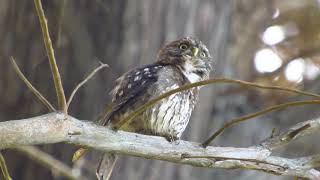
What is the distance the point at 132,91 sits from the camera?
385 cm

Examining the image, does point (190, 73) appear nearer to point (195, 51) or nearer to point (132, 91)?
point (195, 51)

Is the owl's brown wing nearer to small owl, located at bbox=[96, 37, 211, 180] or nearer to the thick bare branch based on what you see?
small owl, located at bbox=[96, 37, 211, 180]

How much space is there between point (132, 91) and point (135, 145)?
54.1 inches

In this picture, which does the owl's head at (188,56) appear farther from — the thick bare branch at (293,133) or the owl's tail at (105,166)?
the thick bare branch at (293,133)

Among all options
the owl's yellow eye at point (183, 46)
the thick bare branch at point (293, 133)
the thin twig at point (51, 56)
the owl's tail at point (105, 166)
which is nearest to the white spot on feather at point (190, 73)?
the owl's yellow eye at point (183, 46)

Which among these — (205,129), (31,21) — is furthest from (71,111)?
(205,129)

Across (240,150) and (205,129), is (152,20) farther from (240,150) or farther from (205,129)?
(240,150)

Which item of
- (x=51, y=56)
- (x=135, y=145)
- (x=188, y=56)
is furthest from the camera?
(x=188, y=56)

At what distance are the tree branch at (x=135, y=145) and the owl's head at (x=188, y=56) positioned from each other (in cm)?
159

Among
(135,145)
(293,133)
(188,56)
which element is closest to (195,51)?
(188,56)

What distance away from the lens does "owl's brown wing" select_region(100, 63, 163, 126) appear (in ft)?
12.5

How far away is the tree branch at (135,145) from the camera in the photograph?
2139mm

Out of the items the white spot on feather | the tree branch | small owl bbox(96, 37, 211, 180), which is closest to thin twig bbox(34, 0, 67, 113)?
the tree branch

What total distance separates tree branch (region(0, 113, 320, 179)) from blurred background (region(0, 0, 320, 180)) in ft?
4.19
